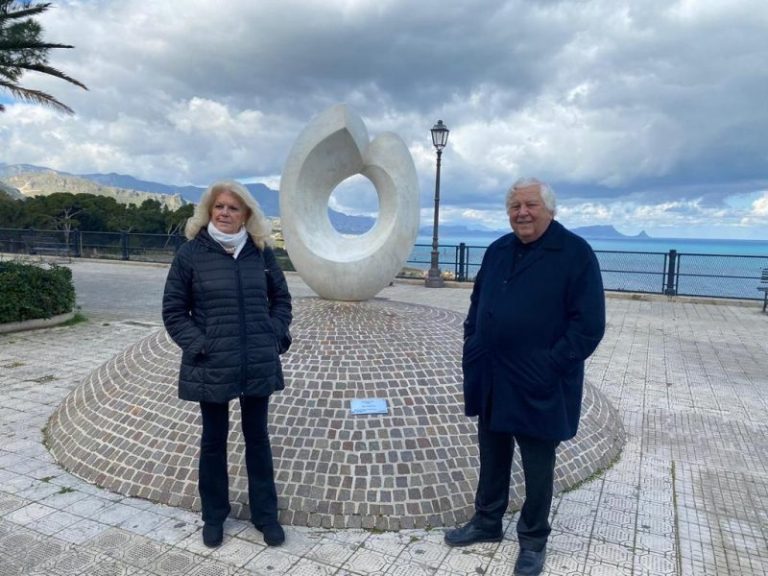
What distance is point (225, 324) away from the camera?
3.16 m

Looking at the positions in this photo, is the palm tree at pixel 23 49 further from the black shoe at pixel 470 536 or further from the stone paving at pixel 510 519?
the black shoe at pixel 470 536

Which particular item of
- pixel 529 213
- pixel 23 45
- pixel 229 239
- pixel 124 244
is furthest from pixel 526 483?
pixel 124 244

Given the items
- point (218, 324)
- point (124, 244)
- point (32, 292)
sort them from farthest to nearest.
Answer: point (124, 244), point (32, 292), point (218, 324)

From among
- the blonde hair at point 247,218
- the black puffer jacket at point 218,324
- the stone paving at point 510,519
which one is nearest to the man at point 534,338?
the stone paving at point 510,519

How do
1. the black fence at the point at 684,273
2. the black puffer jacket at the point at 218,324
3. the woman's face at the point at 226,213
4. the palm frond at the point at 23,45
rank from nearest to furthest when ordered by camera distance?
the black puffer jacket at the point at 218,324
the woman's face at the point at 226,213
the palm frond at the point at 23,45
the black fence at the point at 684,273

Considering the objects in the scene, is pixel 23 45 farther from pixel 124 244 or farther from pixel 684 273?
pixel 684 273

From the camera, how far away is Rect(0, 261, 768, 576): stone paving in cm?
334

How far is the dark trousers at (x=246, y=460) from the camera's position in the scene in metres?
3.32

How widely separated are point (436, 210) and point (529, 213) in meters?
15.4

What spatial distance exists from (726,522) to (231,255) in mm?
3926

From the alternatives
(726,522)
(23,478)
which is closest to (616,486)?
(726,522)

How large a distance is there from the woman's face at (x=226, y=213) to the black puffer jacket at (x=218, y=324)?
0.11m

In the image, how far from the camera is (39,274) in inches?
419

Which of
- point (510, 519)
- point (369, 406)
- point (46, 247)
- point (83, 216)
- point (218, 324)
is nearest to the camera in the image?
point (218, 324)
